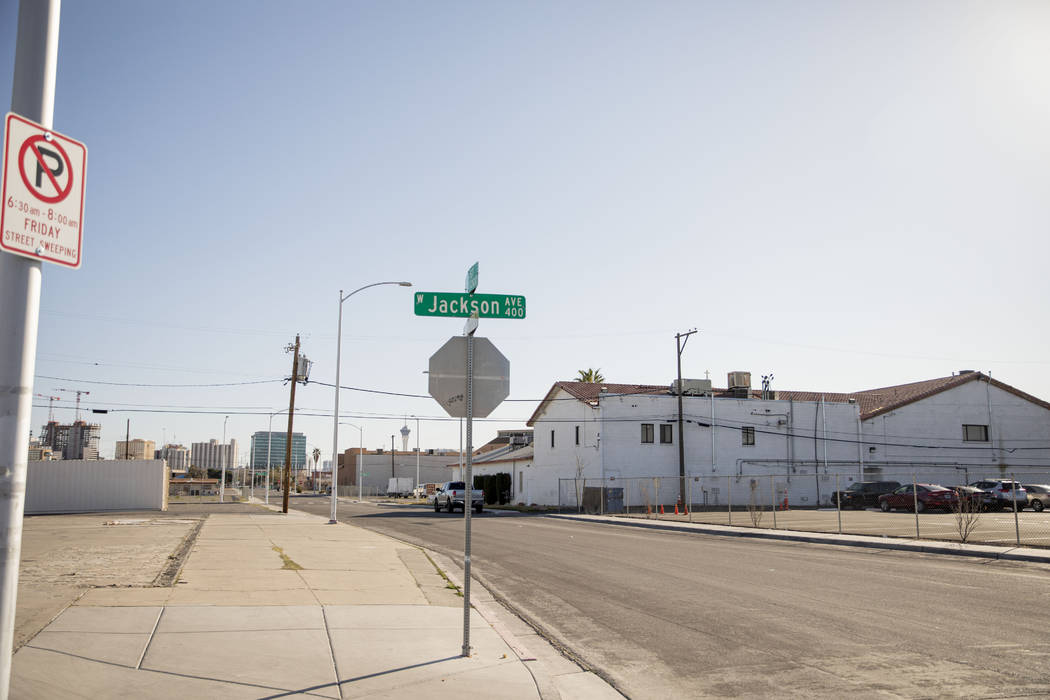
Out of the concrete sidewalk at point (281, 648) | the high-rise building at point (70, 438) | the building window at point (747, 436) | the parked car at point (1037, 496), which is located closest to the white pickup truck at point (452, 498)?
the building window at point (747, 436)

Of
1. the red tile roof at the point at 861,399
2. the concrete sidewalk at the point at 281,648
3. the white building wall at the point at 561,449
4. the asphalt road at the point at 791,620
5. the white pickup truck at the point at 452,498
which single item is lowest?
the white pickup truck at the point at 452,498

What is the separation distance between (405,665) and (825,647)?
426 centimetres

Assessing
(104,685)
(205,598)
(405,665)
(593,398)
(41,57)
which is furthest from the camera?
(593,398)

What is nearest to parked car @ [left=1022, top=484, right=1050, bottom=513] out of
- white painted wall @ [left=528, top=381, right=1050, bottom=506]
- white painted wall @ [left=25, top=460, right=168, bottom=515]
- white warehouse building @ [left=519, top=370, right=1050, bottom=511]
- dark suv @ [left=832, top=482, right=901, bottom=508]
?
dark suv @ [left=832, top=482, right=901, bottom=508]

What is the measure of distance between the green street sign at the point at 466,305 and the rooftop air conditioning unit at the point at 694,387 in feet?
149

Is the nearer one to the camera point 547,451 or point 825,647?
point 825,647

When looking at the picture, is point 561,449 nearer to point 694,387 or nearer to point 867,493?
point 694,387

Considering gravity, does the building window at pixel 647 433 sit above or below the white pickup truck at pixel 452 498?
above

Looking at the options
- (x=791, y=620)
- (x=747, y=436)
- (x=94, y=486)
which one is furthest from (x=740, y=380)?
(x=791, y=620)

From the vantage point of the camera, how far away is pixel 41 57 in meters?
4.45

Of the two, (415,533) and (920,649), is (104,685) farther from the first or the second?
(415,533)

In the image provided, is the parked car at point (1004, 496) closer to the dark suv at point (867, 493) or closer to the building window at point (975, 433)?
the dark suv at point (867, 493)

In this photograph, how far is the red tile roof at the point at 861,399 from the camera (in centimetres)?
5478

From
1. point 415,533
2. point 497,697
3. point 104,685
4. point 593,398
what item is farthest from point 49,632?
point 593,398
